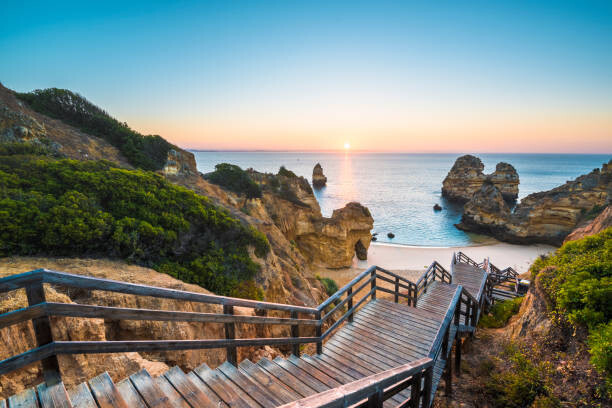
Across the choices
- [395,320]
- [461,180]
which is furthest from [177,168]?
[461,180]

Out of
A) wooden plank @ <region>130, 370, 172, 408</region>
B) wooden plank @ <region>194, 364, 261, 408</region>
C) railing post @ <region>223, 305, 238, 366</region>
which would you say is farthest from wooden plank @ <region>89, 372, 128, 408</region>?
railing post @ <region>223, 305, 238, 366</region>

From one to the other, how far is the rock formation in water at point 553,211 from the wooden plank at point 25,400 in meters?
42.0

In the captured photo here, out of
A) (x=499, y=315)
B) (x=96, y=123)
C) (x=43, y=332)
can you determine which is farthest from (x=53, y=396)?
(x=96, y=123)

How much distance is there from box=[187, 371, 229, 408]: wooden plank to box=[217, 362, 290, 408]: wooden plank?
1.16 ft

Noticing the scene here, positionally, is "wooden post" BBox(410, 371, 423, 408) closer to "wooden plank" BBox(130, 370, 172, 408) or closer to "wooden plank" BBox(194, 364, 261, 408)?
"wooden plank" BBox(194, 364, 261, 408)

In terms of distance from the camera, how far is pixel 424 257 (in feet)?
94.7

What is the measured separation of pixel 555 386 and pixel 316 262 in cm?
2226

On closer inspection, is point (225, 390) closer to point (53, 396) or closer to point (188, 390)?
point (188, 390)

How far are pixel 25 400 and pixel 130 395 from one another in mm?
724

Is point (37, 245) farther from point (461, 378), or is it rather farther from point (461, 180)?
point (461, 180)

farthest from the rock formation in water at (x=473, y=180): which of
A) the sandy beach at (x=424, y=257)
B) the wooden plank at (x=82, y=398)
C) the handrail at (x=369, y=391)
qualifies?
the wooden plank at (x=82, y=398)

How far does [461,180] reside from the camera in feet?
206

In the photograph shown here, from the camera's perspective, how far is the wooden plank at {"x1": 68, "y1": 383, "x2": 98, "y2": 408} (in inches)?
87.8

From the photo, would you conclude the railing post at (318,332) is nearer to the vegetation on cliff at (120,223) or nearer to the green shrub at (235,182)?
the vegetation on cliff at (120,223)
